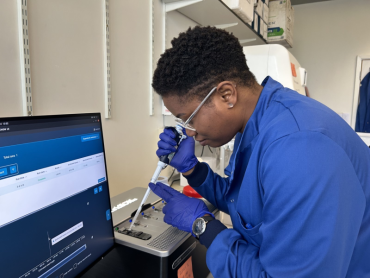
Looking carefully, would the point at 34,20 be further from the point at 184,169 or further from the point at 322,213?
the point at 322,213

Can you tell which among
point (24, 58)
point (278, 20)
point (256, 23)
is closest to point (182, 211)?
point (24, 58)

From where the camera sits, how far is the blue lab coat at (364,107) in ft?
10.7

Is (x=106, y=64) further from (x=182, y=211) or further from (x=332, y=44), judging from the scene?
(x=332, y=44)

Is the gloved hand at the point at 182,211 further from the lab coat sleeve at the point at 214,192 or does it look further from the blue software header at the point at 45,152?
the blue software header at the point at 45,152

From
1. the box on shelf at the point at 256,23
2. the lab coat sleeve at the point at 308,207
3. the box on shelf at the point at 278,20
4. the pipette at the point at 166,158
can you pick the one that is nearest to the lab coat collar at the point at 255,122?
the lab coat sleeve at the point at 308,207

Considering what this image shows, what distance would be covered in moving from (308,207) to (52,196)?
0.57 metres

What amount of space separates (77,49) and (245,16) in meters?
1.25

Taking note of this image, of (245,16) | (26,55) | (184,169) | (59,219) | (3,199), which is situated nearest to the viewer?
(3,199)

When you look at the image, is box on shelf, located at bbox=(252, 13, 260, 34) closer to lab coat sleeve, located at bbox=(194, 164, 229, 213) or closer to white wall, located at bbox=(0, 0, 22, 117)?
lab coat sleeve, located at bbox=(194, 164, 229, 213)

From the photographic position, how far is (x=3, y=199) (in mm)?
496

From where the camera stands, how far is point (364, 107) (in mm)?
3283

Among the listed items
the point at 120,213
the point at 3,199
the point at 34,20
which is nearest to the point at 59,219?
the point at 3,199

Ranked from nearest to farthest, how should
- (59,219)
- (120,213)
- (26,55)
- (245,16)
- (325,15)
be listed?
(59,219) → (26,55) → (120,213) → (245,16) → (325,15)

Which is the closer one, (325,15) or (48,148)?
(48,148)
